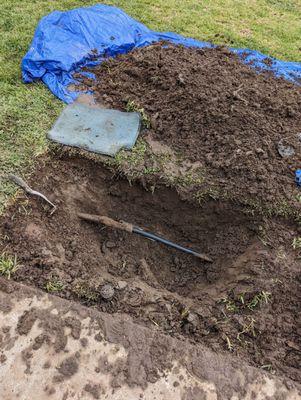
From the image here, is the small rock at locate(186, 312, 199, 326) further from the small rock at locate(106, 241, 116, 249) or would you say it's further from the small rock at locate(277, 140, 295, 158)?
the small rock at locate(277, 140, 295, 158)

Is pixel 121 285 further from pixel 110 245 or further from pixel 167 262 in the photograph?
pixel 167 262

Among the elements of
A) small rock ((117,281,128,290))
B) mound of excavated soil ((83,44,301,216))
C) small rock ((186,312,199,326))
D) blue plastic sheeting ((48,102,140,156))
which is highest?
mound of excavated soil ((83,44,301,216))

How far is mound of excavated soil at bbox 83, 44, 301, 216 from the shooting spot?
4082mm

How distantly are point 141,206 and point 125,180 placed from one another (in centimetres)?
36

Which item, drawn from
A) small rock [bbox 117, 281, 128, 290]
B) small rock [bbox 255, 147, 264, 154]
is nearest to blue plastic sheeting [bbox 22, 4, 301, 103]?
small rock [bbox 255, 147, 264, 154]

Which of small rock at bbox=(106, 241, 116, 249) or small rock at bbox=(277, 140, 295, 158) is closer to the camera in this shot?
small rock at bbox=(106, 241, 116, 249)

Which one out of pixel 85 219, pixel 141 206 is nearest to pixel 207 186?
pixel 141 206

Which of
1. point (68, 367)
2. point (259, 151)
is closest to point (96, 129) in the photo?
point (259, 151)

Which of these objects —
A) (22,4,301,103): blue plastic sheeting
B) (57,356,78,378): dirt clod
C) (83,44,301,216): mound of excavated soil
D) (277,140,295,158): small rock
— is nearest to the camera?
(57,356,78,378): dirt clod

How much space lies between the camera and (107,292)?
3158mm

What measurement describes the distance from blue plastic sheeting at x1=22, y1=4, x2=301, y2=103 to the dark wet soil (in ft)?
5.43

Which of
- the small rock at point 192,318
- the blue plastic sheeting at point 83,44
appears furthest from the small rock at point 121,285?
the blue plastic sheeting at point 83,44

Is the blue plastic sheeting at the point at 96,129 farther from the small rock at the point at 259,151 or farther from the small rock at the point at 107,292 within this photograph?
the small rock at the point at 107,292

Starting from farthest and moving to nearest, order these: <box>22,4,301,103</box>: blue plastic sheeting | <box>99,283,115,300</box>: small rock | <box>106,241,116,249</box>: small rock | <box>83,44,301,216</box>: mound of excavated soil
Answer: <box>22,4,301,103</box>: blue plastic sheeting, <box>83,44,301,216</box>: mound of excavated soil, <box>106,241,116,249</box>: small rock, <box>99,283,115,300</box>: small rock
